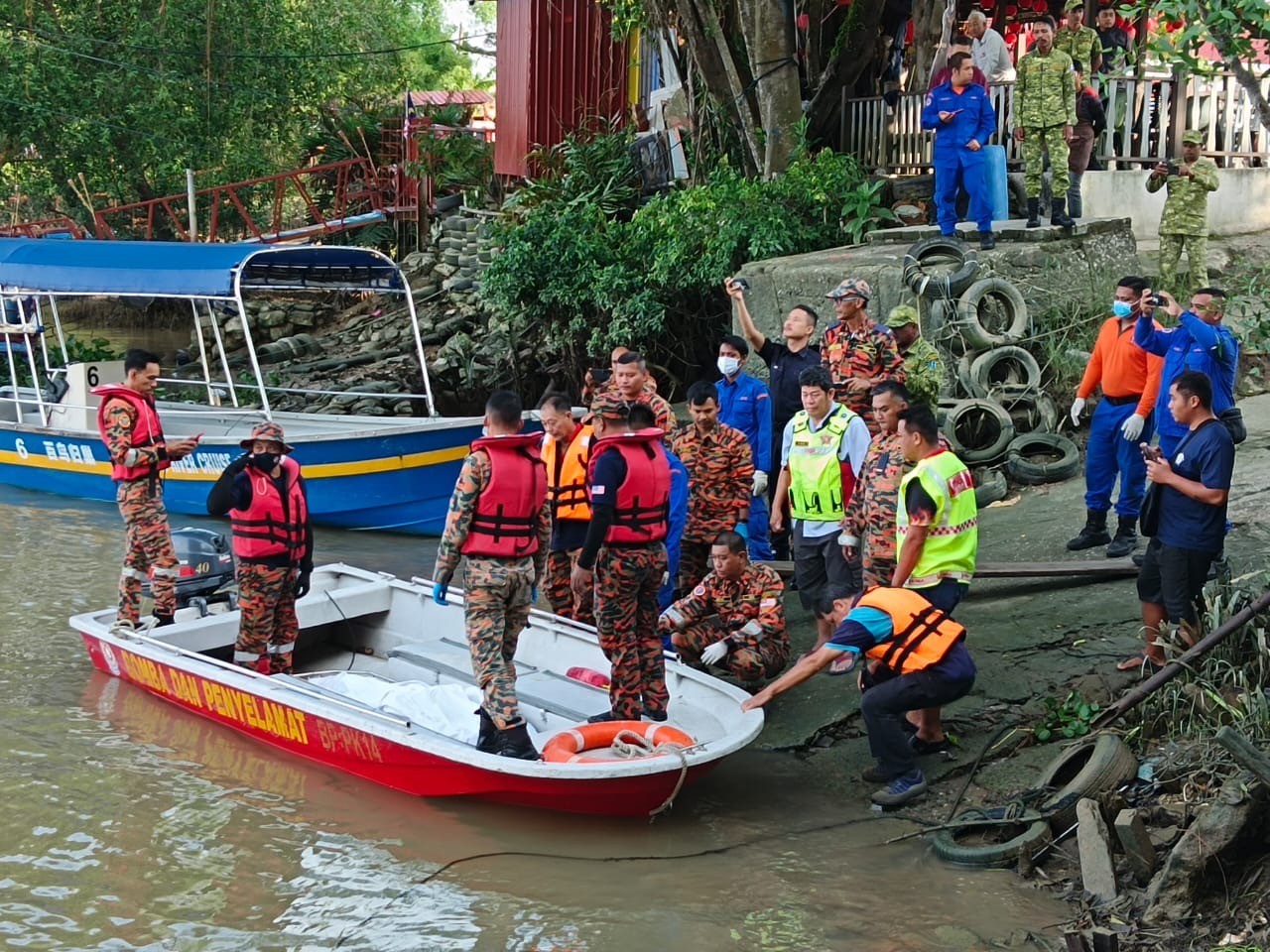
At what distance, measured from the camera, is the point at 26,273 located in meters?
15.0

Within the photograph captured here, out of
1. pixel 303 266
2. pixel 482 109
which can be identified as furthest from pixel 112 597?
pixel 482 109

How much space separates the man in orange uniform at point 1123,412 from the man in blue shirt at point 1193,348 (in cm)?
10

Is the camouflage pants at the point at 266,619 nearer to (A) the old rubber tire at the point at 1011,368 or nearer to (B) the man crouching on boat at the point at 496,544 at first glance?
(B) the man crouching on boat at the point at 496,544

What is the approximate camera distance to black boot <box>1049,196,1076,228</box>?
41.7ft

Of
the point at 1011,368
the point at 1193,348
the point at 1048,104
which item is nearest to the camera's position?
the point at 1193,348

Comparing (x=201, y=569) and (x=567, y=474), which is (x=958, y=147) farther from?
(x=201, y=569)

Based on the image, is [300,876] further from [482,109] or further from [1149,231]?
[482,109]

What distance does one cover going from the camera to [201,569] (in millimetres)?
9477

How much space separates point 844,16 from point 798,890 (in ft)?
41.4

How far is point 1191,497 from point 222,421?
11.6 m

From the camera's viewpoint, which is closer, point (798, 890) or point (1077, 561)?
point (798, 890)

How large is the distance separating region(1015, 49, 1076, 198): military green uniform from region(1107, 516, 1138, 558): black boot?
4793 millimetres

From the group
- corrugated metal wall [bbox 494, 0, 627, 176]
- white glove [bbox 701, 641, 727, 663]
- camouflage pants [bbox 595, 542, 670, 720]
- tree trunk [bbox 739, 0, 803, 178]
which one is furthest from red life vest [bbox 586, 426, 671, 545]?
corrugated metal wall [bbox 494, 0, 627, 176]

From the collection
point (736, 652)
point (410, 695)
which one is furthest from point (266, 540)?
point (736, 652)
